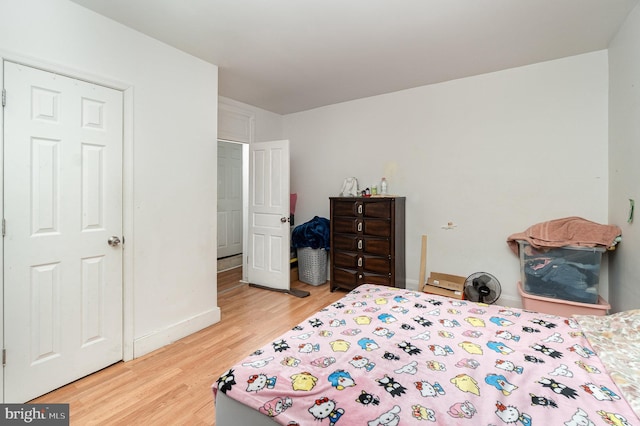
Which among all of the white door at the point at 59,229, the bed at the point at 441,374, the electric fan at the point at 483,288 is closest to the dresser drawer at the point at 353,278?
the electric fan at the point at 483,288

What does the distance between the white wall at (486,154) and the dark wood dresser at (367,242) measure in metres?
0.37

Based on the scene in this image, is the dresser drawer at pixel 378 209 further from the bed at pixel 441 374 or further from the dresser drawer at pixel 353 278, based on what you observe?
the bed at pixel 441 374

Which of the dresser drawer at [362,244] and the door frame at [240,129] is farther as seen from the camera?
the door frame at [240,129]

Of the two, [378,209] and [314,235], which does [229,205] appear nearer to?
[314,235]

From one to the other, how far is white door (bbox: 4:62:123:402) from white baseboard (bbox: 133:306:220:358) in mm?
150

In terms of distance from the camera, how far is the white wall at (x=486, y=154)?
2.67 meters

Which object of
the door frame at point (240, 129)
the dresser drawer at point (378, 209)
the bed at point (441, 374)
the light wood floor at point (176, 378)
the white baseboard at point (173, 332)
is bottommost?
the light wood floor at point (176, 378)

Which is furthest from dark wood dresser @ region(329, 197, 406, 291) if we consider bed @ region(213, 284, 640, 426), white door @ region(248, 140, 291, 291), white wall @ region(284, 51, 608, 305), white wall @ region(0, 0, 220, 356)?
bed @ region(213, 284, 640, 426)

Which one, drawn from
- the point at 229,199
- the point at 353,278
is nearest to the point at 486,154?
the point at 353,278

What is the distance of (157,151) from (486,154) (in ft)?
10.7

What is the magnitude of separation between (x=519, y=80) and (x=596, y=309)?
2.23 metres

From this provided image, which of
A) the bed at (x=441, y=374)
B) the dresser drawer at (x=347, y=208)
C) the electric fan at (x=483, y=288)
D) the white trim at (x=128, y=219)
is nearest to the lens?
the bed at (x=441, y=374)

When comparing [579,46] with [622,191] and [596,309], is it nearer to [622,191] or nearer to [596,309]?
[622,191]

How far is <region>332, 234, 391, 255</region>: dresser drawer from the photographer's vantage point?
3.31 meters
